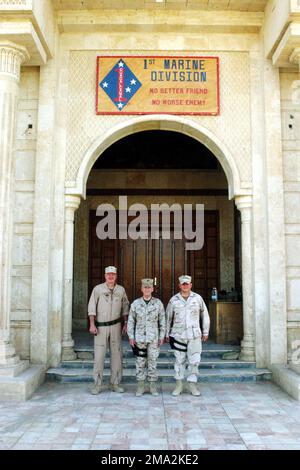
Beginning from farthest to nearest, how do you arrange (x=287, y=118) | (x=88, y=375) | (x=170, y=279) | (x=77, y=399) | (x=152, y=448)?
(x=170, y=279), (x=287, y=118), (x=88, y=375), (x=77, y=399), (x=152, y=448)

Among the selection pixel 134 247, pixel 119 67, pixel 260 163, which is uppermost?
pixel 119 67

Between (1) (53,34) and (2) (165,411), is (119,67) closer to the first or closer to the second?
(1) (53,34)

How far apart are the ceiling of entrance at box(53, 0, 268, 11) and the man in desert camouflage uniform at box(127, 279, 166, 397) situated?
3960mm

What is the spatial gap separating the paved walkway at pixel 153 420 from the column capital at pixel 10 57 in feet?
13.2

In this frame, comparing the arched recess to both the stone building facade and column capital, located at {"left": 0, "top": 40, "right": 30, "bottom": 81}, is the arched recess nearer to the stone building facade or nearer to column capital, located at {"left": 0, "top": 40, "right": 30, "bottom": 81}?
the stone building facade

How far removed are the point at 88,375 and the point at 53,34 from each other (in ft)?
16.1

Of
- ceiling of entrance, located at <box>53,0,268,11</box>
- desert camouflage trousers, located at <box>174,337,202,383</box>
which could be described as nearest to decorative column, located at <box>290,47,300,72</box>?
ceiling of entrance, located at <box>53,0,268,11</box>

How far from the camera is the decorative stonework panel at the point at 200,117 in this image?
6.36 m

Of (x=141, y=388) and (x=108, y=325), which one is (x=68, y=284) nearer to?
(x=108, y=325)

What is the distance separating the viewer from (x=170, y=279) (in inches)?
378

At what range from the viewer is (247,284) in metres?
6.27

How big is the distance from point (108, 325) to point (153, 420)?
4.66 feet

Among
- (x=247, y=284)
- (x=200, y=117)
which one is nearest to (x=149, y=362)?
(x=247, y=284)

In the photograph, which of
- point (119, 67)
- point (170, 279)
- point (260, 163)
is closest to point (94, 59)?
point (119, 67)
